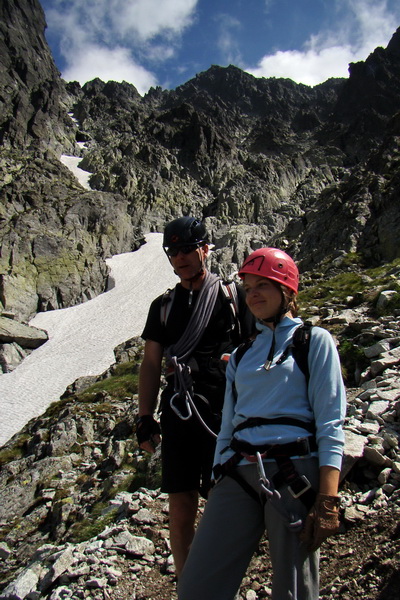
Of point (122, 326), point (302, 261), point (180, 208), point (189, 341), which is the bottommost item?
point (122, 326)

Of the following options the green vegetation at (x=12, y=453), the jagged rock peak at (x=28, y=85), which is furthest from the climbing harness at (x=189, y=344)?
the jagged rock peak at (x=28, y=85)

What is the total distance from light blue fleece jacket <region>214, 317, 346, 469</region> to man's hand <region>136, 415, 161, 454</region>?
41.2 inches

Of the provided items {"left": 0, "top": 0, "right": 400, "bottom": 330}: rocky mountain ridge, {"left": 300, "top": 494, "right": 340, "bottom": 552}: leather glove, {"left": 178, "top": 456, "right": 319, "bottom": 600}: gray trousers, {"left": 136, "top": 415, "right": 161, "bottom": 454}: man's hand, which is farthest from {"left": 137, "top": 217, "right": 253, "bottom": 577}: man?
{"left": 0, "top": 0, "right": 400, "bottom": 330}: rocky mountain ridge

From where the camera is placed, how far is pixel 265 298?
2.89 meters

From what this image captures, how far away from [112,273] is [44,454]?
204 ft

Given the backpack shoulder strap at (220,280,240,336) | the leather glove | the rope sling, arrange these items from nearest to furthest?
the leather glove
the rope sling
the backpack shoulder strap at (220,280,240,336)

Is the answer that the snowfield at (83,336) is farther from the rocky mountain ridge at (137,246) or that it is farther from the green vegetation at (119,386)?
the green vegetation at (119,386)

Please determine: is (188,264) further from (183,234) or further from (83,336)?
(83,336)

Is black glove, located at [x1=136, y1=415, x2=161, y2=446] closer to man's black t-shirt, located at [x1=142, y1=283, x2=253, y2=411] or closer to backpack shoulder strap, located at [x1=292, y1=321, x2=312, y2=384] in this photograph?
man's black t-shirt, located at [x1=142, y1=283, x2=253, y2=411]

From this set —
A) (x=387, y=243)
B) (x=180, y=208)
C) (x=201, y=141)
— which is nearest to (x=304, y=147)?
(x=201, y=141)

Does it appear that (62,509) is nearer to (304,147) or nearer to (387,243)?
(387,243)

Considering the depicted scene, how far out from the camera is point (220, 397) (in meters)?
3.58

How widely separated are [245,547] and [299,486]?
499 mm

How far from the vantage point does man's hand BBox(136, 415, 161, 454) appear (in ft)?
12.0
